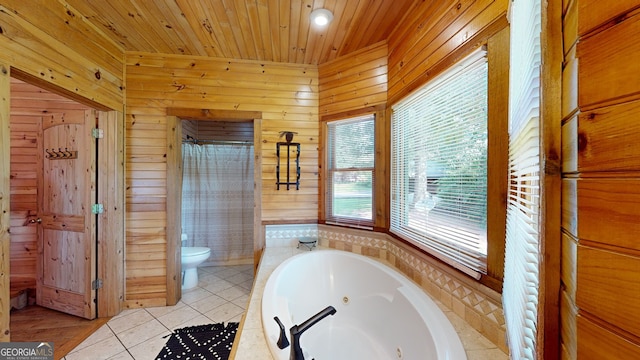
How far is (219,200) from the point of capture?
3373 mm

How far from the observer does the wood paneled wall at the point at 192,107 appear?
2.29 metres

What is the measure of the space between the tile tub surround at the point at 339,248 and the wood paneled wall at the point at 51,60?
1.42m

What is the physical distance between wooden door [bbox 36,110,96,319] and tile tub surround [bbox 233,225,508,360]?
1655mm

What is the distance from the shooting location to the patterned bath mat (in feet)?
5.51

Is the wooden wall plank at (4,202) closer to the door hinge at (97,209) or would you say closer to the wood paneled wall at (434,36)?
the door hinge at (97,209)

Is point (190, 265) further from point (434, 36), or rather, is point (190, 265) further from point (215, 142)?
point (434, 36)

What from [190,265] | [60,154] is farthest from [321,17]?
[190,265]

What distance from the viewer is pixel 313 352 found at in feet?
5.23

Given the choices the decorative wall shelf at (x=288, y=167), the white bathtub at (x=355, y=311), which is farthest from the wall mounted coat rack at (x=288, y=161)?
the white bathtub at (x=355, y=311)

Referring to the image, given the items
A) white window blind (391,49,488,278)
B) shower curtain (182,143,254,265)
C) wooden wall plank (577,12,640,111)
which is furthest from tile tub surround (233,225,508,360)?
shower curtain (182,143,254,265)

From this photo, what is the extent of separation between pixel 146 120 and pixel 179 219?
108 cm

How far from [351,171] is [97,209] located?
8.01ft

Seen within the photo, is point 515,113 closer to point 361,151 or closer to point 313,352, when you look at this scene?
point 361,151

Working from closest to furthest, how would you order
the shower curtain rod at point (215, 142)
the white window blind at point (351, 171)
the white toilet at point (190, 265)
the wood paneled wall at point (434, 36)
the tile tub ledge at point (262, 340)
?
the tile tub ledge at point (262, 340) < the wood paneled wall at point (434, 36) < the white window blind at point (351, 171) < the white toilet at point (190, 265) < the shower curtain rod at point (215, 142)
